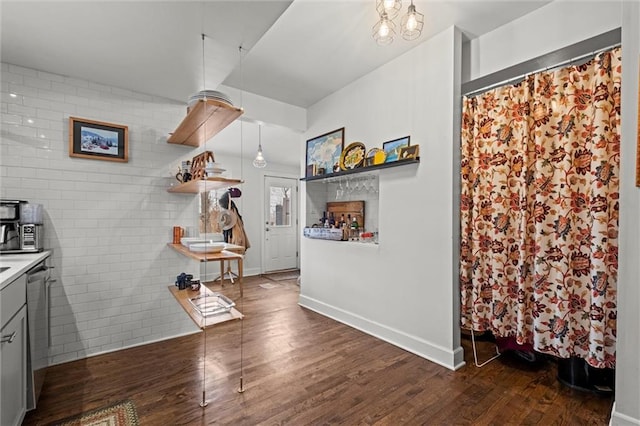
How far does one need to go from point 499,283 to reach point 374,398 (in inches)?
48.0

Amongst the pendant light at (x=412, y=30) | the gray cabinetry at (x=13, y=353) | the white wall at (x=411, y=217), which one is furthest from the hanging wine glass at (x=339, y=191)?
the gray cabinetry at (x=13, y=353)

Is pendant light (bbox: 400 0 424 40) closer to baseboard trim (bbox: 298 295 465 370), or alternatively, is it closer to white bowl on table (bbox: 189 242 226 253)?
white bowl on table (bbox: 189 242 226 253)

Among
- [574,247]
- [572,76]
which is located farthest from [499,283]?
[572,76]

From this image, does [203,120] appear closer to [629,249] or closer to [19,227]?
[19,227]

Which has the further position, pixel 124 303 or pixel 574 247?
pixel 124 303

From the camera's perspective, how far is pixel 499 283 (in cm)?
223

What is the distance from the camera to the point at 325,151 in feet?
11.8

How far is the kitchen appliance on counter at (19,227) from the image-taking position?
2096 mm

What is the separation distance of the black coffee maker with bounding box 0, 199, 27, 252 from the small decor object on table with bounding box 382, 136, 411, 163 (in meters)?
2.89

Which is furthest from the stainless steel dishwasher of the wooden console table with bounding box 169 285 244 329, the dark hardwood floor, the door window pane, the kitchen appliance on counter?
the door window pane

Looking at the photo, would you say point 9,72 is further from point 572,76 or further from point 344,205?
point 572,76

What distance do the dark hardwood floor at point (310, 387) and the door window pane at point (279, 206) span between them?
11.4 feet

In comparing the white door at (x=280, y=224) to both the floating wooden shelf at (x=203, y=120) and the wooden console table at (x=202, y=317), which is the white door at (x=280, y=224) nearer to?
the floating wooden shelf at (x=203, y=120)

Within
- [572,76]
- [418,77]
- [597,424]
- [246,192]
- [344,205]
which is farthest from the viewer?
[246,192]
